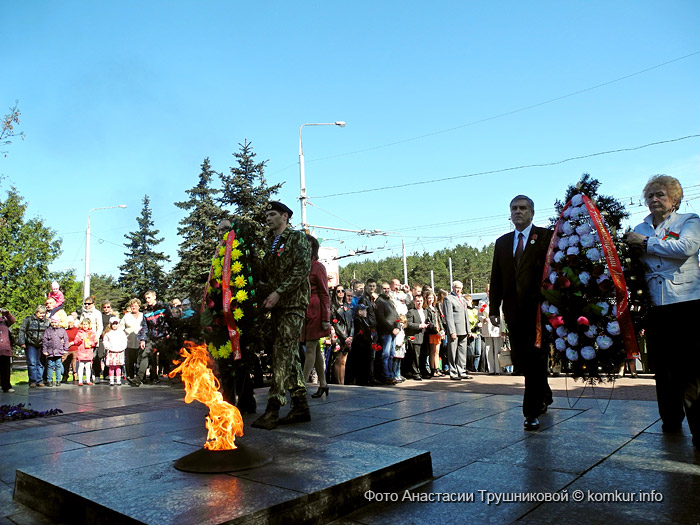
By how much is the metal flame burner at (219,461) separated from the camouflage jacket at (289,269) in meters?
2.00

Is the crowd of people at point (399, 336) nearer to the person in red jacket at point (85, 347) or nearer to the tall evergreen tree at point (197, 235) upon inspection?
the person in red jacket at point (85, 347)

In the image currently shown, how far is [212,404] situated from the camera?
3.79m

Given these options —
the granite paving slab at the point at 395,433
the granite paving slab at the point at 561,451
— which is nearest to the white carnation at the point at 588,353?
the granite paving slab at the point at 561,451

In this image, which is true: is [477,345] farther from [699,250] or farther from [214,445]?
[214,445]

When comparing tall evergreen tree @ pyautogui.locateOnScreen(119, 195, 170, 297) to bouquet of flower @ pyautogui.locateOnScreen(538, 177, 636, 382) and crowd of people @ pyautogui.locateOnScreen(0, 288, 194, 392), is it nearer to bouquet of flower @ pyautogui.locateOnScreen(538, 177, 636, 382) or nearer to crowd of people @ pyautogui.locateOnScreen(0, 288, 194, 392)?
crowd of people @ pyautogui.locateOnScreen(0, 288, 194, 392)

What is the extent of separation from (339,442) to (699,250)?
3.21 metres

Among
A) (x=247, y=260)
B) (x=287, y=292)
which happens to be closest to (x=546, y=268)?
(x=287, y=292)

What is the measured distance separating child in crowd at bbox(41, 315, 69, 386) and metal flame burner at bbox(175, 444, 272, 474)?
9.98 m

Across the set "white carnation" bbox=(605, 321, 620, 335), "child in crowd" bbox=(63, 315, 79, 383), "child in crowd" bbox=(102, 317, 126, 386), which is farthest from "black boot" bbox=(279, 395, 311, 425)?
"child in crowd" bbox=(63, 315, 79, 383)

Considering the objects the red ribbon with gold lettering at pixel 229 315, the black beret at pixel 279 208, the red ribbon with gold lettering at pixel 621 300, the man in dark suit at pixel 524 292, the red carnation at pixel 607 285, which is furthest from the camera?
the black beret at pixel 279 208

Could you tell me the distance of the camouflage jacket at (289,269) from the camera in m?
5.49

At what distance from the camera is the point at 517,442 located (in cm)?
447

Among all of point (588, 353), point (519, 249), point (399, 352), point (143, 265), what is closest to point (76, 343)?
point (399, 352)

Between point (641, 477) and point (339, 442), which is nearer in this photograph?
point (641, 477)
